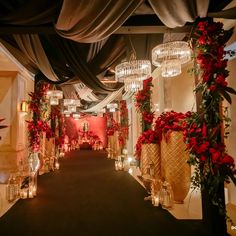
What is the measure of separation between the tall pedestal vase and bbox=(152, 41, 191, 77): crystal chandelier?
978 millimetres

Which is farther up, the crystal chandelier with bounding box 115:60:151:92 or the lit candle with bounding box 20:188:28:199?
the crystal chandelier with bounding box 115:60:151:92

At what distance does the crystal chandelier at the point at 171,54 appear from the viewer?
2703mm

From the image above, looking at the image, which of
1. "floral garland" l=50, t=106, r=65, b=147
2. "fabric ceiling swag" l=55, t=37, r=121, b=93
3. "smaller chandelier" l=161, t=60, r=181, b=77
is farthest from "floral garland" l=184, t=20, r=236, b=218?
"floral garland" l=50, t=106, r=65, b=147

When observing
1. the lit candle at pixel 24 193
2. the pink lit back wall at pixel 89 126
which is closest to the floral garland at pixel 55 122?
the lit candle at pixel 24 193

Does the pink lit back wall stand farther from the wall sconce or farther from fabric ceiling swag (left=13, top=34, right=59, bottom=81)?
fabric ceiling swag (left=13, top=34, right=59, bottom=81)

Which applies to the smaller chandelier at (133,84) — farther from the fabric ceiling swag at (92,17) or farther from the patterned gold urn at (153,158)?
the fabric ceiling swag at (92,17)

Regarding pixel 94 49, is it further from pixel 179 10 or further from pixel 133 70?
pixel 179 10

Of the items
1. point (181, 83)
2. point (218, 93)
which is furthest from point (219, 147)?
point (181, 83)

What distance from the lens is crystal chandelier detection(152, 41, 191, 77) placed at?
8.87 feet

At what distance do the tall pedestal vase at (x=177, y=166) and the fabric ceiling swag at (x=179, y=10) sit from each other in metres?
1.59

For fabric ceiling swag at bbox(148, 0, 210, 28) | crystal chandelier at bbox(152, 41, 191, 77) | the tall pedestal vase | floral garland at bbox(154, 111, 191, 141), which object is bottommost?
the tall pedestal vase

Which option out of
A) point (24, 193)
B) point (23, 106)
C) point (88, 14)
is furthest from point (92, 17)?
point (23, 106)

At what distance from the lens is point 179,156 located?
3.27m

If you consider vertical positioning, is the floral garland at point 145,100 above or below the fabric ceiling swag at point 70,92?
below
